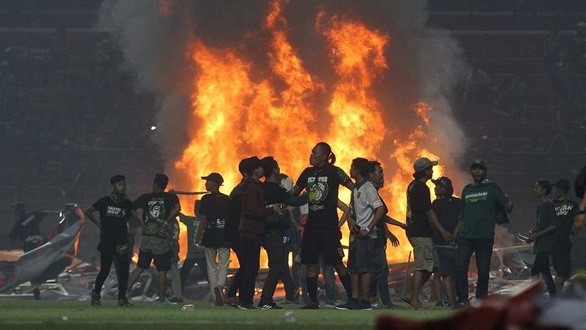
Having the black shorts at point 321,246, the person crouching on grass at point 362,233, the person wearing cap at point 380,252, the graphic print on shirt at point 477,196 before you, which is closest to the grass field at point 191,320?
the black shorts at point 321,246

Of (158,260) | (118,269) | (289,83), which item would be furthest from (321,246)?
(289,83)

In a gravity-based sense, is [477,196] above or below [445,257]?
above

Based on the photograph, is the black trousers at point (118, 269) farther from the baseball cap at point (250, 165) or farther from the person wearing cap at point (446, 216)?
the person wearing cap at point (446, 216)

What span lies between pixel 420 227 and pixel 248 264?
6.43 feet

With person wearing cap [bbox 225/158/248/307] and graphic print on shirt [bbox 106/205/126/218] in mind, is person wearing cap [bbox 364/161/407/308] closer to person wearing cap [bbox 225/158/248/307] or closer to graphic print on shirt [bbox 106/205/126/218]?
person wearing cap [bbox 225/158/248/307]

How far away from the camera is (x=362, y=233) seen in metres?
15.4

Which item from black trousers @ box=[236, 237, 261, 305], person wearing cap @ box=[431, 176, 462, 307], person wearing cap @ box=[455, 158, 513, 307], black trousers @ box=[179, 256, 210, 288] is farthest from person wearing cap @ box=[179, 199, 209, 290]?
person wearing cap @ box=[455, 158, 513, 307]

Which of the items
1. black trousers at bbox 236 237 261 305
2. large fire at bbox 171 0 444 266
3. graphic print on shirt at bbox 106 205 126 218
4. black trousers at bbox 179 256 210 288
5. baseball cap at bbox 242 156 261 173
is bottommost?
black trousers at bbox 236 237 261 305

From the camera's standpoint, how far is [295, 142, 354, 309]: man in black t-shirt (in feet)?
49.1

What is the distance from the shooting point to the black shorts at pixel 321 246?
14953mm

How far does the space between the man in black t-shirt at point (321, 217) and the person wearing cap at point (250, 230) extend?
53 cm

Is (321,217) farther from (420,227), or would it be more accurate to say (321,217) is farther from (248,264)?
(420,227)

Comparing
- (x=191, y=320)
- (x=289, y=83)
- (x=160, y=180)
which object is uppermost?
(x=289, y=83)

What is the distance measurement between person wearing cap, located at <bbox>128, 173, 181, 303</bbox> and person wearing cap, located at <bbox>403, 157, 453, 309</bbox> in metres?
3.93
